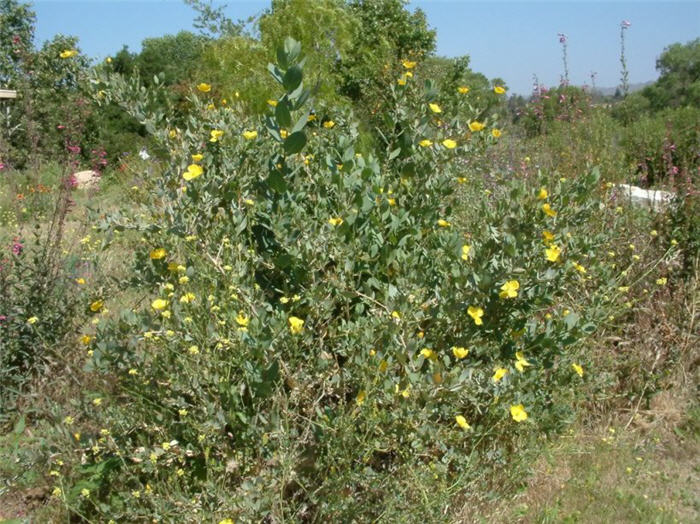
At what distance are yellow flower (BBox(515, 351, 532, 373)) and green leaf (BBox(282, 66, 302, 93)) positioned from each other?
116cm

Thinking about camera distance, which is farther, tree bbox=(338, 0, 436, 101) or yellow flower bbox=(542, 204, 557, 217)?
tree bbox=(338, 0, 436, 101)

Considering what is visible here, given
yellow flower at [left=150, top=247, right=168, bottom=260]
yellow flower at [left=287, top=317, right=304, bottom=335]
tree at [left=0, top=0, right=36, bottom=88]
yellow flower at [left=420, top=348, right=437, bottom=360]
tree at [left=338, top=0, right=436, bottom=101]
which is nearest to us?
yellow flower at [left=287, top=317, right=304, bottom=335]

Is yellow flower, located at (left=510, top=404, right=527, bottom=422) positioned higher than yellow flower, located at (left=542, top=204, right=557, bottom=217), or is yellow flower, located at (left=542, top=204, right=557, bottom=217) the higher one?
yellow flower, located at (left=542, top=204, right=557, bottom=217)

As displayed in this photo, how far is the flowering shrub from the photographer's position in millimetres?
1962

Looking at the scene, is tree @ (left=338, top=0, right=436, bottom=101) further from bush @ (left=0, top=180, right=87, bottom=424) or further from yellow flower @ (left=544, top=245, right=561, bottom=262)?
yellow flower @ (left=544, top=245, right=561, bottom=262)

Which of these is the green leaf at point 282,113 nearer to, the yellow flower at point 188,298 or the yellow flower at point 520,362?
the yellow flower at point 188,298

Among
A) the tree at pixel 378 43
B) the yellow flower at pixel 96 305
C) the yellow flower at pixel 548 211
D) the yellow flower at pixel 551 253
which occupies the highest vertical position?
the tree at pixel 378 43

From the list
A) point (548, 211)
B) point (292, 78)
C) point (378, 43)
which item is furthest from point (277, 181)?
point (378, 43)

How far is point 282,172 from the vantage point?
2350 mm

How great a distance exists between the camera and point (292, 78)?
1.96m

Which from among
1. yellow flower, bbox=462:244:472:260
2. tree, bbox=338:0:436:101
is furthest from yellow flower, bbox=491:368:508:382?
tree, bbox=338:0:436:101

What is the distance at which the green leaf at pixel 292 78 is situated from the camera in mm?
1944

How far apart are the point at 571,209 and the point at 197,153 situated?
136 centimetres

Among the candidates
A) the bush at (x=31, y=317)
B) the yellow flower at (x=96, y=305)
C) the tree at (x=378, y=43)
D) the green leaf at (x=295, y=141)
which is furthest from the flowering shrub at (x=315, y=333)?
the tree at (x=378, y=43)
